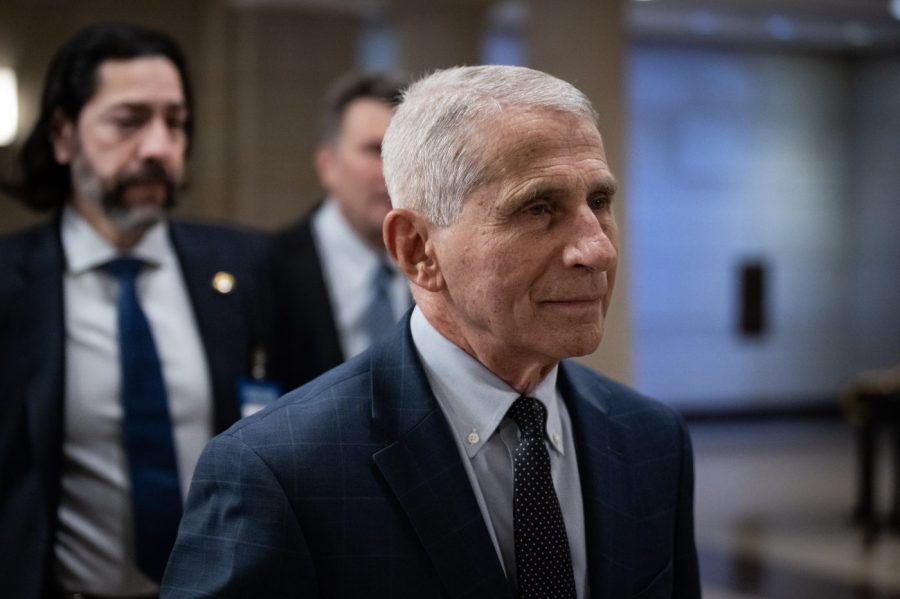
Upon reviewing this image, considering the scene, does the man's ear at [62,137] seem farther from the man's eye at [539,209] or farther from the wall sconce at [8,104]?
the wall sconce at [8,104]

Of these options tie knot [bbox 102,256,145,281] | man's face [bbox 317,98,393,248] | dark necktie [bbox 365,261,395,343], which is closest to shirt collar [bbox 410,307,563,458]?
tie knot [bbox 102,256,145,281]

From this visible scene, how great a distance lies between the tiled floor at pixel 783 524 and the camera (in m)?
7.19

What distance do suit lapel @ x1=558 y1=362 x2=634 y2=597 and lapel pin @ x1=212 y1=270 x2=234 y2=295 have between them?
4.13ft

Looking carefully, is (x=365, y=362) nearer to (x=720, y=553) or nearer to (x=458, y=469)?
(x=458, y=469)

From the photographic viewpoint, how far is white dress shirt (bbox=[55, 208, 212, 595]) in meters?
2.68

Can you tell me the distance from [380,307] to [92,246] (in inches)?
41.4

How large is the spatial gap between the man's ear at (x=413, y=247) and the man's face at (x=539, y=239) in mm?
61

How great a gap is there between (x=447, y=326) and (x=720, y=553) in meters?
6.66

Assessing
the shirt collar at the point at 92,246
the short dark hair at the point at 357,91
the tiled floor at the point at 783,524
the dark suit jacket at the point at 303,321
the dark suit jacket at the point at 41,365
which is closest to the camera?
the dark suit jacket at the point at 41,365

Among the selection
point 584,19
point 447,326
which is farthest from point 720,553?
point 447,326

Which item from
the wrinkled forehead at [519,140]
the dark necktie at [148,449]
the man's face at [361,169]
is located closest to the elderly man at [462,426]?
the wrinkled forehead at [519,140]

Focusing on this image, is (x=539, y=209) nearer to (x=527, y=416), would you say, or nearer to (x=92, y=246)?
(x=527, y=416)

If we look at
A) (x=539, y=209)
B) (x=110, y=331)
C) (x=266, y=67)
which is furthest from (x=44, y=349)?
(x=266, y=67)

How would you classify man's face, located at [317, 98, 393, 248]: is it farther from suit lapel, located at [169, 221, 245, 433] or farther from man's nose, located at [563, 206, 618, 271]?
man's nose, located at [563, 206, 618, 271]
